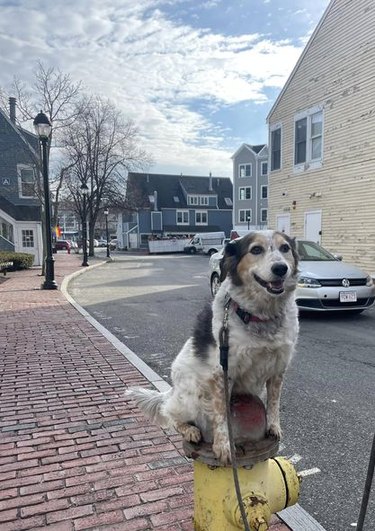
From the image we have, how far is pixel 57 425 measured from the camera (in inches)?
138

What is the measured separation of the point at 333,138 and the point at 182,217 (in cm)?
4455

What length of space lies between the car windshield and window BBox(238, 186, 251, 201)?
39711 millimetres

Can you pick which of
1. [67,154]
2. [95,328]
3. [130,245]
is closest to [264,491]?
[95,328]

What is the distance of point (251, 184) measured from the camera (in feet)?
155

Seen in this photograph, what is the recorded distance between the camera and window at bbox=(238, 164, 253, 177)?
47.2m

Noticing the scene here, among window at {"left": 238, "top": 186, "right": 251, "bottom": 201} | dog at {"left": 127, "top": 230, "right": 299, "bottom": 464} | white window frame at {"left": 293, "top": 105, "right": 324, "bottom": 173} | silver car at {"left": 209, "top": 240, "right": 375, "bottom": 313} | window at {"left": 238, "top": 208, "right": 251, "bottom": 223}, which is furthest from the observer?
window at {"left": 238, "top": 208, "right": 251, "bottom": 223}

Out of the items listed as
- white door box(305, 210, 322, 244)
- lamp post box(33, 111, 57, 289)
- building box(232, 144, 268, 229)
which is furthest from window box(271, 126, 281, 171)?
building box(232, 144, 268, 229)

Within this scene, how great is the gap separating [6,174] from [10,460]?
2556 centimetres

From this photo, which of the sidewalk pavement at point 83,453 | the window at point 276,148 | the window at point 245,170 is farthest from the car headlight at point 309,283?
the window at point 245,170

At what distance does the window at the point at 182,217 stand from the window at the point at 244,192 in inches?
458

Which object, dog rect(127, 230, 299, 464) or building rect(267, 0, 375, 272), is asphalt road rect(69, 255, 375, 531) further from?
building rect(267, 0, 375, 272)

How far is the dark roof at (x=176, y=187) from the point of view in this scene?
57469 millimetres

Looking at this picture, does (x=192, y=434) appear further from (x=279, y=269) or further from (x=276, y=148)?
(x=276, y=148)

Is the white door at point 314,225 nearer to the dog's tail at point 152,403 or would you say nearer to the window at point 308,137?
the window at point 308,137
